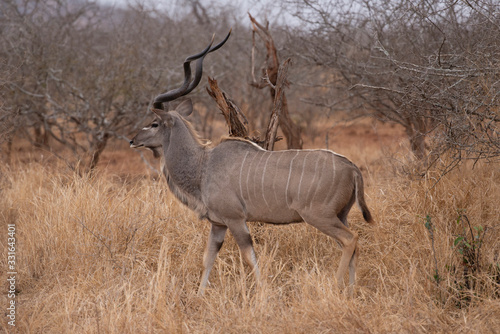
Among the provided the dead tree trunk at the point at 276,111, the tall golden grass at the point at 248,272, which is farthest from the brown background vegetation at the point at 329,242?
the dead tree trunk at the point at 276,111

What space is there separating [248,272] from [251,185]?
2.19 feet

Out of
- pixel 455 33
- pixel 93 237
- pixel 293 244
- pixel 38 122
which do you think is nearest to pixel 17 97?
pixel 38 122

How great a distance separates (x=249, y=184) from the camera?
10.4ft

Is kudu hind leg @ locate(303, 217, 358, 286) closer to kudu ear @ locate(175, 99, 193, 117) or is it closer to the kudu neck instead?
the kudu neck

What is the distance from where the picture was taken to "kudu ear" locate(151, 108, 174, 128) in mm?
3470

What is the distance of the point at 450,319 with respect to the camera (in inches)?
101

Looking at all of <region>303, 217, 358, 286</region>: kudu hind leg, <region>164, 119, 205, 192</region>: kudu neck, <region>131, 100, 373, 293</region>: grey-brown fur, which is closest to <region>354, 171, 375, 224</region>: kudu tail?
<region>131, 100, 373, 293</region>: grey-brown fur

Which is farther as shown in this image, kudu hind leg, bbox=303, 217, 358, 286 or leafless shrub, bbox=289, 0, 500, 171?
leafless shrub, bbox=289, 0, 500, 171

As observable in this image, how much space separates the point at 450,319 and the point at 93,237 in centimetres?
236

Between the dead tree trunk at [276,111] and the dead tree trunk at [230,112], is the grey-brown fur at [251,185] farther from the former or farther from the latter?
the dead tree trunk at [276,111]

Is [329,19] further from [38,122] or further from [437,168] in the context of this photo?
[38,122]

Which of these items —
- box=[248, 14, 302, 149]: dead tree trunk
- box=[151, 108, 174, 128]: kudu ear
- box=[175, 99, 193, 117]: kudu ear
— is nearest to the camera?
box=[151, 108, 174, 128]: kudu ear

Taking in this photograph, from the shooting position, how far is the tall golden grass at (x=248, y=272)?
2602 mm

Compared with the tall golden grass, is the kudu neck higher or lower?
higher
